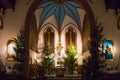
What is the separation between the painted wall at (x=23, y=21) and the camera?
57.9 ft

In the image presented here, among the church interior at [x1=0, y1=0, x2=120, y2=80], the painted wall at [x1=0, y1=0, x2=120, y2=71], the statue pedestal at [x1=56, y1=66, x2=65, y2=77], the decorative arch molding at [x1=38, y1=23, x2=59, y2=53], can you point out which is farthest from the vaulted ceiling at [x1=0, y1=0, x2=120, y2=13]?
the decorative arch molding at [x1=38, y1=23, x2=59, y2=53]

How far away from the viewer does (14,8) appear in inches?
711

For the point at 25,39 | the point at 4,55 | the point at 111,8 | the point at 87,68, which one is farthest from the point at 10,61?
the point at 111,8

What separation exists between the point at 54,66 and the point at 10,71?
9418 millimetres

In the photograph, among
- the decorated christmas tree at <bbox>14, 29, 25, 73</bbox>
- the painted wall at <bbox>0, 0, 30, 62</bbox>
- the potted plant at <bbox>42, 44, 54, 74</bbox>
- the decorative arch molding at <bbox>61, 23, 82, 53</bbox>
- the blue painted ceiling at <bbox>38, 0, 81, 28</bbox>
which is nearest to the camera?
the decorated christmas tree at <bbox>14, 29, 25, 73</bbox>

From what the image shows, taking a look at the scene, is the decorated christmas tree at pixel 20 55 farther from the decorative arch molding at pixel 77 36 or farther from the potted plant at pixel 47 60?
the decorative arch molding at pixel 77 36

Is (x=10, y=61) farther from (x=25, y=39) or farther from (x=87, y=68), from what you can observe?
(x=87, y=68)

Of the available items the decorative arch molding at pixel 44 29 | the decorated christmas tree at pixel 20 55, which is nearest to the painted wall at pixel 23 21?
the decorated christmas tree at pixel 20 55

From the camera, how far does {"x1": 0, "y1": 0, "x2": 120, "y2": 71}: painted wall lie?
17.6 meters

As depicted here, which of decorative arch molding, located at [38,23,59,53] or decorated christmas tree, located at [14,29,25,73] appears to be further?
decorative arch molding, located at [38,23,59,53]

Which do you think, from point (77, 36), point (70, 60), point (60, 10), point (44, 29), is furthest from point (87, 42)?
point (44, 29)

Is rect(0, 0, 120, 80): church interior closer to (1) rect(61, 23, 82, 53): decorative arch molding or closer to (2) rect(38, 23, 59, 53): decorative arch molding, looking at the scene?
(1) rect(61, 23, 82, 53): decorative arch molding

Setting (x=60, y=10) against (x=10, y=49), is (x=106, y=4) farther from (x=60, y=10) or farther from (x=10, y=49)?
(x=60, y=10)

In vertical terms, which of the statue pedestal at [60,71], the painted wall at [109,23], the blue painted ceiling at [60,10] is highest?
the blue painted ceiling at [60,10]
